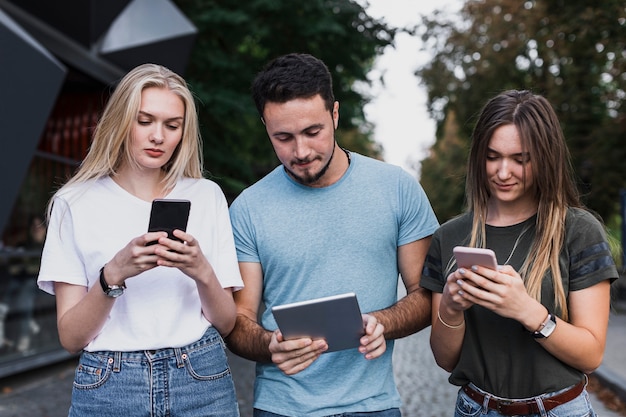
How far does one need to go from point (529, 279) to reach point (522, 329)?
0.18 metres

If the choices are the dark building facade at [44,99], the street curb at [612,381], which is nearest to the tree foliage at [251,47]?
the dark building facade at [44,99]

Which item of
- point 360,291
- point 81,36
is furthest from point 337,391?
point 81,36

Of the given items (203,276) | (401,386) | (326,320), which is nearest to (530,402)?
(326,320)

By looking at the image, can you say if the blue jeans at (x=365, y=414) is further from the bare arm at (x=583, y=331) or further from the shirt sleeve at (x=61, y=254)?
the shirt sleeve at (x=61, y=254)

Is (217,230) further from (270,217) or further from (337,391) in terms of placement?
(337,391)

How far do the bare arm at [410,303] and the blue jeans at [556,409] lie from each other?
34cm

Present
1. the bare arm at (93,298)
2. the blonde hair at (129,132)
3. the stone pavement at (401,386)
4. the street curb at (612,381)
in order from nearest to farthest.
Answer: the bare arm at (93,298), the blonde hair at (129,132), the stone pavement at (401,386), the street curb at (612,381)

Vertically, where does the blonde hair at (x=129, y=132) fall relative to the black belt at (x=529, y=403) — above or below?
above

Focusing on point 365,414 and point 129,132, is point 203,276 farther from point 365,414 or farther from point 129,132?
point 365,414

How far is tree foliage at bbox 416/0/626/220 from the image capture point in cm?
1296

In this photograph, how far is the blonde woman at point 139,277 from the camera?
2660mm

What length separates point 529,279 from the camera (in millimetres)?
2678

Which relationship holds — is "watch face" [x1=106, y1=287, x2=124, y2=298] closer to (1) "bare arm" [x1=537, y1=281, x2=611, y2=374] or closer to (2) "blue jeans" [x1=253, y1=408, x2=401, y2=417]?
(2) "blue jeans" [x1=253, y1=408, x2=401, y2=417]

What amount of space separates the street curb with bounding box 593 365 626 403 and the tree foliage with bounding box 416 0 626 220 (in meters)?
3.85
